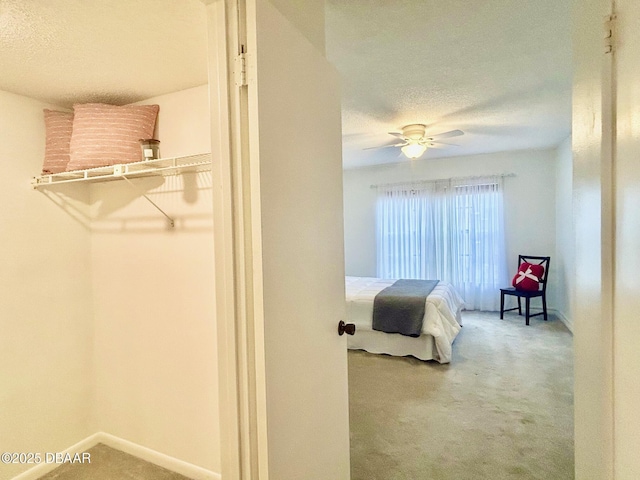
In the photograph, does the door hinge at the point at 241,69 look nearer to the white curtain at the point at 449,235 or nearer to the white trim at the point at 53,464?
the white trim at the point at 53,464

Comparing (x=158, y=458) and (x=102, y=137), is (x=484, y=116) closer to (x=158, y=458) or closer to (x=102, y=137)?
(x=102, y=137)

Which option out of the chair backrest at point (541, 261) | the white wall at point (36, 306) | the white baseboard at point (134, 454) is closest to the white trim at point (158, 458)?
the white baseboard at point (134, 454)

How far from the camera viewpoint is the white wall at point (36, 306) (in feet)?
5.91

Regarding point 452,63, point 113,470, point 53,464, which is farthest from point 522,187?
A: point 53,464

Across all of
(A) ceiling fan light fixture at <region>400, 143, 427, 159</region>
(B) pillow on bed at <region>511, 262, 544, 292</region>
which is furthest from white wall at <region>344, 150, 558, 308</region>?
(A) ceiling fan light fixture at <region>400, 143, 427, 159</region>

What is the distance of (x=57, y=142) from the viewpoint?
74.1 inches

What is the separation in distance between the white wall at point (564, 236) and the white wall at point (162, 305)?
4.34 meters

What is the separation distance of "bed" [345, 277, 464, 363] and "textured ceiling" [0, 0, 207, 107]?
8.96 feet

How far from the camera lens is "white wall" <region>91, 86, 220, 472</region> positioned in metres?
1.83

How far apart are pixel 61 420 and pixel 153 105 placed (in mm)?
1999

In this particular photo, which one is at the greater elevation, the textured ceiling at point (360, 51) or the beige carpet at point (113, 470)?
the textured ceiling at point (360, 51)

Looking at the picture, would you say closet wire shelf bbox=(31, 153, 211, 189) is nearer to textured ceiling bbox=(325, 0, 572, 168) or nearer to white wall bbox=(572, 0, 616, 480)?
textured ceiling bbox=(325, 0, 572, 168)

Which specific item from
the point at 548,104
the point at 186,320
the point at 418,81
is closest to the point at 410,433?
the point at 186,320

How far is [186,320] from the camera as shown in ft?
6.17
